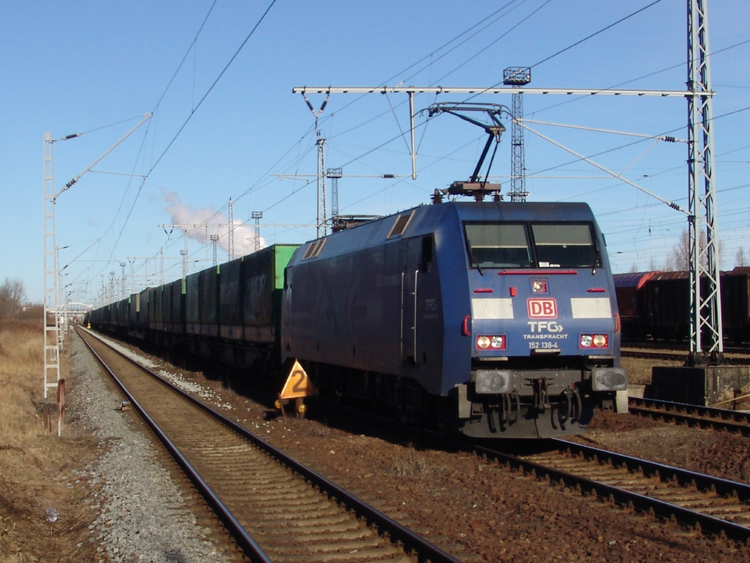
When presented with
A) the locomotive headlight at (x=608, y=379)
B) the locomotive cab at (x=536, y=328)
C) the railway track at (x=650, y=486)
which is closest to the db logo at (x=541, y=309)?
the locomotive cab at (x=536, y=328)

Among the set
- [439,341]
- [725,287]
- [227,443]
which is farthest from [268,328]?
[725,287]

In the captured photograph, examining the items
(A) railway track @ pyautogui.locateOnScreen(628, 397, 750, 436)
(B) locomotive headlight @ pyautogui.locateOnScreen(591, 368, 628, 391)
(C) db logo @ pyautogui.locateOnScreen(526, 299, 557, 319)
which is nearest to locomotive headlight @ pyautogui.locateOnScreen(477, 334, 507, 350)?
(C) db logo @ pyautogui.locateOnScreen(526, 299, 557, 319)

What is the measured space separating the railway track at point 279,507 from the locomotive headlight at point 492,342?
2534mm

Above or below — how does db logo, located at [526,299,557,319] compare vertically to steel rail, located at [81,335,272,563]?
above

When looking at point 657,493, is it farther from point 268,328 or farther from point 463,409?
point 268,328

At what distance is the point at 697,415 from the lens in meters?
13.7

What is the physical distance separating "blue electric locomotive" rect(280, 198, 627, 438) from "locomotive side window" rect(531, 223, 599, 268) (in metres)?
0.01

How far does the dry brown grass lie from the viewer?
720cm

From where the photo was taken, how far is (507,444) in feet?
37.7

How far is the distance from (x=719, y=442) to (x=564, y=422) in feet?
8.92

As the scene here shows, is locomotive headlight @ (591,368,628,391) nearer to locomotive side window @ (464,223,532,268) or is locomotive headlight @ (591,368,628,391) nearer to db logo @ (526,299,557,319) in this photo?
db logo @ (526,299,557,319)

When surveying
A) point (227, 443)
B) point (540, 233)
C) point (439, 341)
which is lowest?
point (227, 443)

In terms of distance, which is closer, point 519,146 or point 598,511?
point 598,511

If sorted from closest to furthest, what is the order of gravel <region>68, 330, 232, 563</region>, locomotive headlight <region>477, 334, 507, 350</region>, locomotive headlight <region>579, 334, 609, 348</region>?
gravel <region>68, 330, 232, 563</region> → locomotive headlight <region>477, 334, 507, 350</region> → locomotive headlight <region>579, 334, 609, 348</region>
